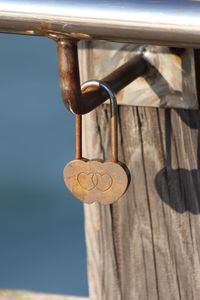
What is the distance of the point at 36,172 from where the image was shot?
16.6 feet

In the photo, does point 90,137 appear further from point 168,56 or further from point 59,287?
point 59,287

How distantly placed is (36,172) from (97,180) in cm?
373

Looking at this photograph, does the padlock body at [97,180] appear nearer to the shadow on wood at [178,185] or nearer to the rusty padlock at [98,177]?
the rusty padlock at [98,177]

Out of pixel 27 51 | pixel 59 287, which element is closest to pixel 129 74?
pixel 59 287

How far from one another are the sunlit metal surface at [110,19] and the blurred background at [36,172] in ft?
11.4

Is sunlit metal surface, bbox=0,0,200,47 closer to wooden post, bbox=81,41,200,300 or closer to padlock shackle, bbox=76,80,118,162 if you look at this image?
padlock shackle, bbox=76,80,118,162

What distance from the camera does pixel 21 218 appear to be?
504cm

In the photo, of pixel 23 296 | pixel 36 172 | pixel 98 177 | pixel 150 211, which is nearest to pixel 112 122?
pixel 98 177

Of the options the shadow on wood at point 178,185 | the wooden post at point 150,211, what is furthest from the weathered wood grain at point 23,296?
the shadow on wood at point 178,185

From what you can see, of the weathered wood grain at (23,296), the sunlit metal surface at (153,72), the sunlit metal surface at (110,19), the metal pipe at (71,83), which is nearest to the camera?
the sunlit metal surface at (110,19)

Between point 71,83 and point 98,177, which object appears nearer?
point 71,83

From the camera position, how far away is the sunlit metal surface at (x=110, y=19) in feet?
3.67

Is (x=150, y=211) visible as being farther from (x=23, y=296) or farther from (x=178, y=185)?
(x=23, y=296)

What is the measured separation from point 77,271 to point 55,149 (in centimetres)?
64
